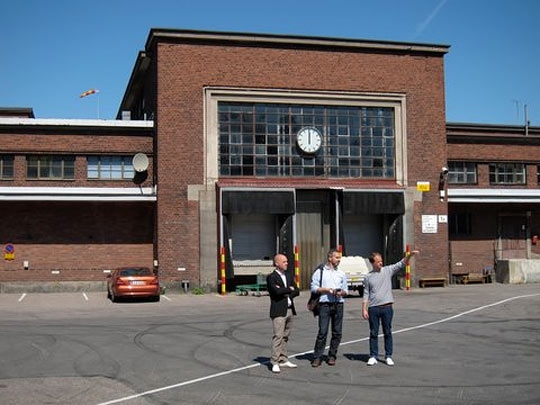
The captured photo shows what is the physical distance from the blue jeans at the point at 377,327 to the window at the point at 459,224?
2539 cm

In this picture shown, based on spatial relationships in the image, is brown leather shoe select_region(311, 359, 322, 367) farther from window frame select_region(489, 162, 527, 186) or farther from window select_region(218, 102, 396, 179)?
window frame select_region(489, 162, 527, 186)

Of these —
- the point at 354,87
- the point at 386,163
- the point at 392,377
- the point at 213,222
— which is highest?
the point at 354,87

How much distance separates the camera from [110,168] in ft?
106

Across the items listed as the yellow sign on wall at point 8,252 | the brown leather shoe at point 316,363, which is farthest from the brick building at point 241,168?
the brown leather shoe at point 316,363

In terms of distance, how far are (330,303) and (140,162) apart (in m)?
20.8

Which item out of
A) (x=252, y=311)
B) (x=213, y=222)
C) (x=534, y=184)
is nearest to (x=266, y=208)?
(x=213, y=222)

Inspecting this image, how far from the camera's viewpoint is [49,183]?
31734mm

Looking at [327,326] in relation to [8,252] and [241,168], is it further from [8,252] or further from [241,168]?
[8,252]

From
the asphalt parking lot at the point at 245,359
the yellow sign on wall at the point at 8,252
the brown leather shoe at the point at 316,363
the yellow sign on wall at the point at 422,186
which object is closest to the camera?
the asphalt parking lot at the point at 245,359

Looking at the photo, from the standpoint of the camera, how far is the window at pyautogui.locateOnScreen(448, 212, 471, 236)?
36969 mm

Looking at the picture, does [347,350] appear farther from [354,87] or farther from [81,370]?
[354,87]

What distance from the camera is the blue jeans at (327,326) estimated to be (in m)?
12.0

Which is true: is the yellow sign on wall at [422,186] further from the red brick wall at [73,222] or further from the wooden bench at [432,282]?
the red brick wall at [73,222]

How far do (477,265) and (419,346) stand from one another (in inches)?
934
